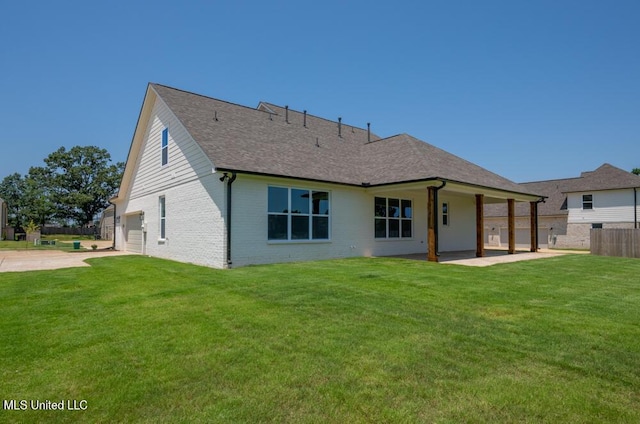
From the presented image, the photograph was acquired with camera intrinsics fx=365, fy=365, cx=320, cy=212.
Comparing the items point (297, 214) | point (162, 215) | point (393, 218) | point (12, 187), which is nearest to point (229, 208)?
point (297, 214)

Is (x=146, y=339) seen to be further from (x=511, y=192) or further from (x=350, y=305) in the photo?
(x=511, y=192)

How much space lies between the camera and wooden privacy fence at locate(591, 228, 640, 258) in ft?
57.4

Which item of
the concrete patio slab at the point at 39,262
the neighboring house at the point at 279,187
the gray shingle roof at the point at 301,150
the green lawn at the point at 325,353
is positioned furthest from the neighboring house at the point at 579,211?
the concrete patio slab at the point at 39,262

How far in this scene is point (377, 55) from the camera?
15.5 m

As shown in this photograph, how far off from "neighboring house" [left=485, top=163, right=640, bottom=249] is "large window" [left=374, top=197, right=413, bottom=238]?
59.7 feet

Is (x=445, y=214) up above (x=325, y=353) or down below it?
above

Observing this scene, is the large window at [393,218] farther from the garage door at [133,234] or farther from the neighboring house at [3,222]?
the neighboring house at [3,222]

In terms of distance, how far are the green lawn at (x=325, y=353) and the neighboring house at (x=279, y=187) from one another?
4.45 meters

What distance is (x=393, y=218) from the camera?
1666 cm

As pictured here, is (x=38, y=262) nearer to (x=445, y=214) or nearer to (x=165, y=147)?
(x=165, y=147)

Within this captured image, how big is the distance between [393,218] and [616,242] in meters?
11.5

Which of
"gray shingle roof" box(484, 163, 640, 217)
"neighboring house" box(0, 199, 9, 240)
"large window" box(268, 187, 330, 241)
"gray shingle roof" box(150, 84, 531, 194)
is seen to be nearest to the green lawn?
"large window" box(268, 187, 330, 241)

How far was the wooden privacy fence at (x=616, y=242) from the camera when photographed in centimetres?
1748

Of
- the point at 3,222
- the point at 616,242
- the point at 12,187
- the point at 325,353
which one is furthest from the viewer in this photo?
the point at 12,187
